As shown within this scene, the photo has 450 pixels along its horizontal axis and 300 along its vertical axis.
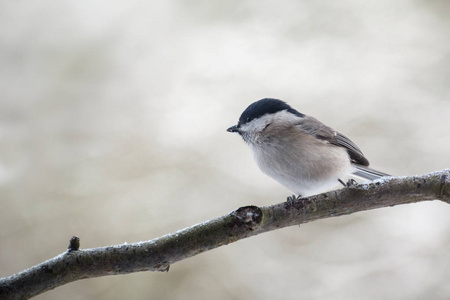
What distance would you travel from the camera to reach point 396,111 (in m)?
2.82

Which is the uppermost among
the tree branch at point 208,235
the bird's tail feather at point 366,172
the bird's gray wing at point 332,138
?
the bird's gray wing at point 332,138

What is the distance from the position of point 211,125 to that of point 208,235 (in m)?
1.51

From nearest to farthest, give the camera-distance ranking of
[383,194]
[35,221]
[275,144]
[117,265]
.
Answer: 1. [117,265]
2. [383,194]
3. [275,144]
4. [35,221]

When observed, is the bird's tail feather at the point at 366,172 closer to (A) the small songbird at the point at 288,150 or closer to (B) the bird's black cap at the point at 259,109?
(A) the small songbird at the point at 288,150

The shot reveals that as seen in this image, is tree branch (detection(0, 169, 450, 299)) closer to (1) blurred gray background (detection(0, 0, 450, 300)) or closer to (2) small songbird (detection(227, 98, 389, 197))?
(2) small songbird (detection(227, 98, 389, 197))

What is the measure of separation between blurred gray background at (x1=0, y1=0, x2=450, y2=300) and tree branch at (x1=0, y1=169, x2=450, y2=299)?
121 centimetres

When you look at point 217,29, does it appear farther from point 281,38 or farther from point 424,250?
point 424,250

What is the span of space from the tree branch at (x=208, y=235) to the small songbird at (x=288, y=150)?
15.5 inches

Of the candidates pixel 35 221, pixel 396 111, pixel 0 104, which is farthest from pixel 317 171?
pixel 0 104

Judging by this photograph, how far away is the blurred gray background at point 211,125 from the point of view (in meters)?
2.63

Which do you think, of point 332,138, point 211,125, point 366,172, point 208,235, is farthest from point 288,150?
point 211,125

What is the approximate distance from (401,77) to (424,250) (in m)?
1.03

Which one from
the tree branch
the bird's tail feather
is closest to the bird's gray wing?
the bird's tail feather

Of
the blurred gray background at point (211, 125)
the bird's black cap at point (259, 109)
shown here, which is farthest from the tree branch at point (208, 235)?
the blurred gray background at point (211, 125)
